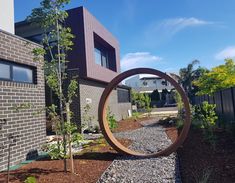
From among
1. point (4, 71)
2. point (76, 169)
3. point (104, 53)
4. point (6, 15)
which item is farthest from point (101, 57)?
point (76, 169)

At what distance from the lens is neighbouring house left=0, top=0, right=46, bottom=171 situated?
6.55m

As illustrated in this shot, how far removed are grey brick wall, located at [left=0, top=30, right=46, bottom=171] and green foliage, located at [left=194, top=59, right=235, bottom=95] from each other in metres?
12.0

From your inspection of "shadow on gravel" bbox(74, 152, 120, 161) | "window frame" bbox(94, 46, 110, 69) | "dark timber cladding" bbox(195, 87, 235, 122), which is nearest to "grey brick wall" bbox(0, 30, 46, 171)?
"shadow on gravel" bbox(74, 152, 120, 161)

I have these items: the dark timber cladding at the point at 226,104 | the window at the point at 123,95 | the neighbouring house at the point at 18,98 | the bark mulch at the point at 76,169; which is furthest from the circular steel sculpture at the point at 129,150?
the window at the point at 123,95

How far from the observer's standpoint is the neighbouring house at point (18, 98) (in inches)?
258

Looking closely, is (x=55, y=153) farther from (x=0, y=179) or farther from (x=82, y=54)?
(x=82, y=54)

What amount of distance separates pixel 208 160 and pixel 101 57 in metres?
14.7

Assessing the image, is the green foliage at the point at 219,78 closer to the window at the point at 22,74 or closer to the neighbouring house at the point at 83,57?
the neighbouring house at the point at 83,57

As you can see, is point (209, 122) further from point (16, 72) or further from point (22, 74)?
point (16, 72)

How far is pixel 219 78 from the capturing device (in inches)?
679

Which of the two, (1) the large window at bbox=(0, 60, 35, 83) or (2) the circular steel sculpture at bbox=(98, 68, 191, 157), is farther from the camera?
(2) the circular steel sculpture at bbox=(98, 68, 191, 157)

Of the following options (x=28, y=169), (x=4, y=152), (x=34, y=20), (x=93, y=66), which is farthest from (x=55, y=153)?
(x=93, y=66)

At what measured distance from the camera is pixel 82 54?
1430cm

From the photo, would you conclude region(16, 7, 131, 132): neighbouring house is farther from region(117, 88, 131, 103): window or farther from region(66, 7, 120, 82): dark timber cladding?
region(117, 88, 131, 103): window
